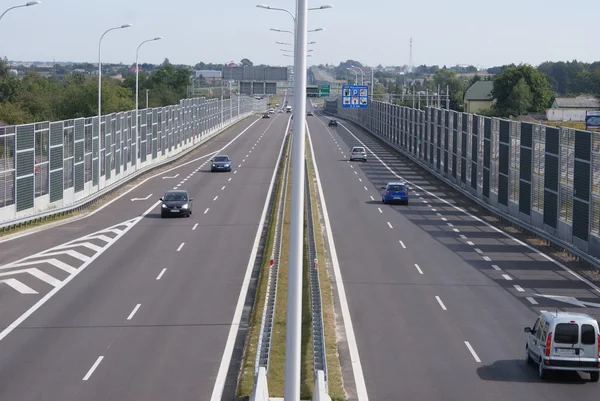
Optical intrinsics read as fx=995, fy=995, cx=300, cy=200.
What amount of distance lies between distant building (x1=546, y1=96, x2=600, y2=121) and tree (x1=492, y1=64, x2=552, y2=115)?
2028 millimetres

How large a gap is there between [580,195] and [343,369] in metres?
21.3

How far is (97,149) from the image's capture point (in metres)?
60.9

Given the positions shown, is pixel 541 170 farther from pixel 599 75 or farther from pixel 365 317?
pixel 599 75

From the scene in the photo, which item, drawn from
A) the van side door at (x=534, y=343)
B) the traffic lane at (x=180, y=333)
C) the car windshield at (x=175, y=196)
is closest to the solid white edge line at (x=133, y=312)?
the traffic lane at (x=180, y=333)

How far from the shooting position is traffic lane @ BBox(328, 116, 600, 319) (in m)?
32.6

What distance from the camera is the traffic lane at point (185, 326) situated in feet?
70.0

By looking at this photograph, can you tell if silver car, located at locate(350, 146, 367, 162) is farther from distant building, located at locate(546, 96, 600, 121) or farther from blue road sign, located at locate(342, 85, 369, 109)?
distant building, located at locate(546, 96, 600, 121)

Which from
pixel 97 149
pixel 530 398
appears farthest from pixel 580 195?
pixel 97 149

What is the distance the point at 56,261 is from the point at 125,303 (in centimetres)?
905

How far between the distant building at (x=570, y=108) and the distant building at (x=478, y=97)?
820 inches

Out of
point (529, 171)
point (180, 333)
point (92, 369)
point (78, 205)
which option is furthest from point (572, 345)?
Answer: point (78, 205)

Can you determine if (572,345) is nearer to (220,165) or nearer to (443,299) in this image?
(443,299)

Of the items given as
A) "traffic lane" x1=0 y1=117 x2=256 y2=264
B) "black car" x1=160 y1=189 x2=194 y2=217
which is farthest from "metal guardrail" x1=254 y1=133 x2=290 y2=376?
"traffic lane" x1=0 y1=117 x2=256 y2=264

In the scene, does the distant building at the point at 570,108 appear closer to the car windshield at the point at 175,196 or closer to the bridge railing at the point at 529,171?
the bridge railing at the point at 529,171
